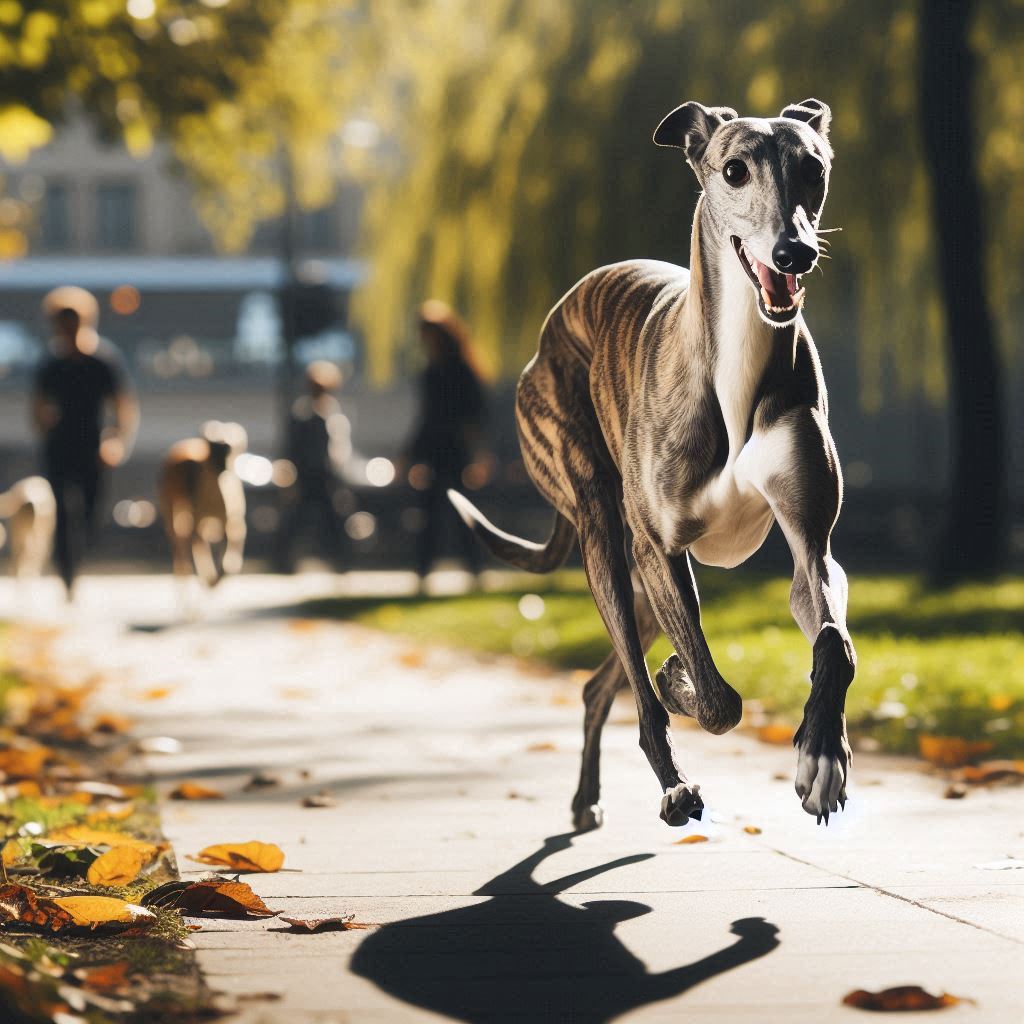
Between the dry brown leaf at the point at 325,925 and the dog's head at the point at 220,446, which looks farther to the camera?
the dog's head at the point at 220,446

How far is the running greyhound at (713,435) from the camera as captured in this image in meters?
3.65

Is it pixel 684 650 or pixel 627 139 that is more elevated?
pixel 627 139

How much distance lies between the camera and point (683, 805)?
384 cm

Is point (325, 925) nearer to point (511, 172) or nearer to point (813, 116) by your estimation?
point (813, 116)

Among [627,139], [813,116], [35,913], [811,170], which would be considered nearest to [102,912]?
[35,913]

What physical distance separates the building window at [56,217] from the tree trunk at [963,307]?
39355 mm

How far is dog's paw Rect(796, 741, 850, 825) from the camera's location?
11.1 ft

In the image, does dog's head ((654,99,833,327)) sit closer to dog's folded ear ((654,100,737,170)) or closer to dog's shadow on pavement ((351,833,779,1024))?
dog's folded ear ((654,100,737,170))

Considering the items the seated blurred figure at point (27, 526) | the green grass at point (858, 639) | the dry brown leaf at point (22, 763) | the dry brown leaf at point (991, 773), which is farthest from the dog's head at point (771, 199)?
the seated blurred figure at point (27, 526)

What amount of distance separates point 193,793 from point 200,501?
949 centimetres

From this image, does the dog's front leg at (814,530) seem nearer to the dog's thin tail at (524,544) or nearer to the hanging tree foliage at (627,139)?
the dog's thin tail at (524,544)

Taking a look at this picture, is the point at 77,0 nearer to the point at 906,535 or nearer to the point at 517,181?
the point at 517,181

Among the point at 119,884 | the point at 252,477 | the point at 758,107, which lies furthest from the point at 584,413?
the point at 252,477

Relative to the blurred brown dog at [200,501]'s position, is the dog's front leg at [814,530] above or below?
above
